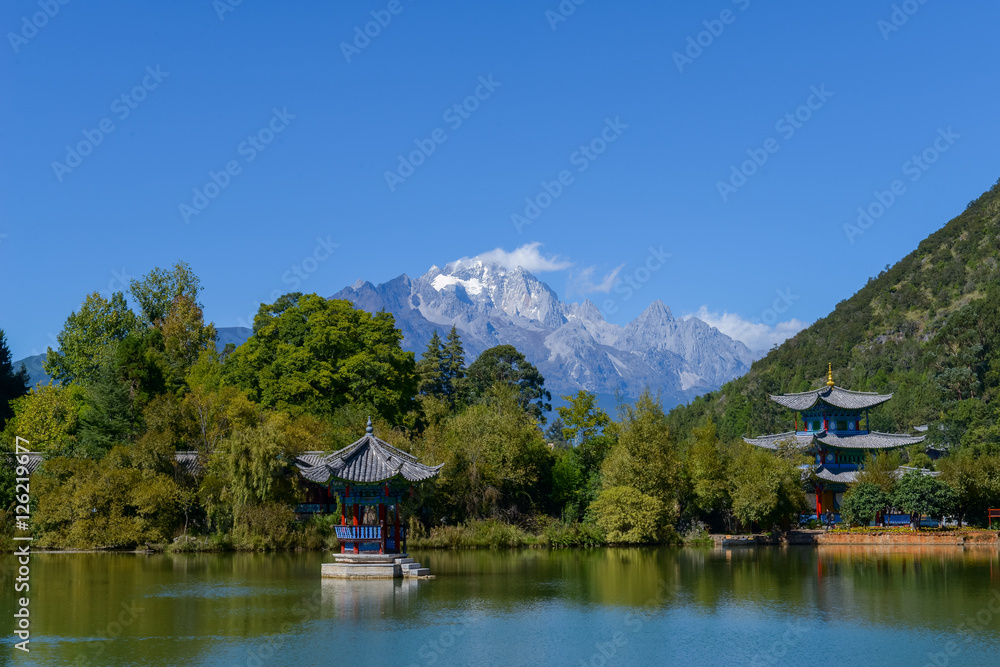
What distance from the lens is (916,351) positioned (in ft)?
312

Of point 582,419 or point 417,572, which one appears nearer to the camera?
point 417,572

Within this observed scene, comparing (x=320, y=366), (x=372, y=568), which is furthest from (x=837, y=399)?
(x=372, y=568)

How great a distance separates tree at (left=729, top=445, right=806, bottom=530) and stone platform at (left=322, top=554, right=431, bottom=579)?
17886mm

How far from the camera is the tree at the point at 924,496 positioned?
4219 cm

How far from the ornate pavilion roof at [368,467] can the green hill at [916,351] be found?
4141cm

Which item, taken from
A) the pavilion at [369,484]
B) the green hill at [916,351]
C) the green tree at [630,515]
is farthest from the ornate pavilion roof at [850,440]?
the pavilion at [369,484]

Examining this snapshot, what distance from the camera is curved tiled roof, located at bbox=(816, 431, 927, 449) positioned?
52.3m

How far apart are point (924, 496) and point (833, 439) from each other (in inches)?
437

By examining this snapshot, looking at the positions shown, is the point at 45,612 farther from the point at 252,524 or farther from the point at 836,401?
the point at 836,401

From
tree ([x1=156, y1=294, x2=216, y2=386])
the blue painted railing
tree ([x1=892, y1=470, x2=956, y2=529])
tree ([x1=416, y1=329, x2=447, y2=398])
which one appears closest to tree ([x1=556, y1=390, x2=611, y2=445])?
tree ([x1=892, y1=470, x2=956, y2=529])

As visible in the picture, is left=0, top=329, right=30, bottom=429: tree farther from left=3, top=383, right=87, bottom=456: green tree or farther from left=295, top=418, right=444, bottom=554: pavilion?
left=295, top=418, right=444, bottom=554: pavilion

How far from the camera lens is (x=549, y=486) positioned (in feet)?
152

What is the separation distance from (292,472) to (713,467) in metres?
18.6

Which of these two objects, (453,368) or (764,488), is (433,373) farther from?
(764,488)
